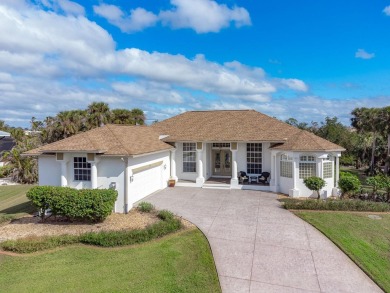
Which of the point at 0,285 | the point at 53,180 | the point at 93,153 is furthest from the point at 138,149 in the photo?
the point at 0,285

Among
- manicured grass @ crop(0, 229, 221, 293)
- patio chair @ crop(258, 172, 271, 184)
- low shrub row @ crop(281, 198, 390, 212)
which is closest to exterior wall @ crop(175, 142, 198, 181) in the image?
patio chair @ crop(258, 172, 271, 184)

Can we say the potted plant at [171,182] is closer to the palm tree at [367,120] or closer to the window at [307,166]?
the window at [307,166]

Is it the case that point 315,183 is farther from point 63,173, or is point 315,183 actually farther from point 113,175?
point 63,173

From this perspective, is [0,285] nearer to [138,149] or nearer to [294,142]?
[138,149]

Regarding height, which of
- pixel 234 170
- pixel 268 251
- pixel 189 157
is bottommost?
pixel 268 251

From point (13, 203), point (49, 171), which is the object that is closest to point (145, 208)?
point (49, 171)

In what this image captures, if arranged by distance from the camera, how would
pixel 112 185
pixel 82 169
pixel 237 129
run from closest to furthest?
1. pixel 112 185
2. pixel 82 169
3. pixel 237 129

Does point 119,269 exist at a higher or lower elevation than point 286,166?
lower
